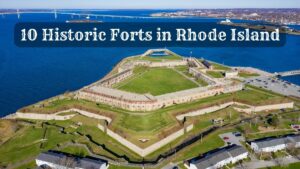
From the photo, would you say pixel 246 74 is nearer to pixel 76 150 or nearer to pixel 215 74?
pixel 215 74

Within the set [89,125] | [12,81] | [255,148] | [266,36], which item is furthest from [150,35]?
[255,148]

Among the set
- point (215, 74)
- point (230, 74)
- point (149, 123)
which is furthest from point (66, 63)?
point (149, 123)

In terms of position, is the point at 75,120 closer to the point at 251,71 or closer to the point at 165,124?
the point at 165,124

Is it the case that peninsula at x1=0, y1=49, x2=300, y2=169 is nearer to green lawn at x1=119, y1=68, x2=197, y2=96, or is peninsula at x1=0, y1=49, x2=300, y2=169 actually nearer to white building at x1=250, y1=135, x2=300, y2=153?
green lawn at x1=119, y1=68, x2=197, y2=96

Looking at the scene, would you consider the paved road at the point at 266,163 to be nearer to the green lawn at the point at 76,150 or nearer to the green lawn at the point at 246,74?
the green lawn at the point at 76,150

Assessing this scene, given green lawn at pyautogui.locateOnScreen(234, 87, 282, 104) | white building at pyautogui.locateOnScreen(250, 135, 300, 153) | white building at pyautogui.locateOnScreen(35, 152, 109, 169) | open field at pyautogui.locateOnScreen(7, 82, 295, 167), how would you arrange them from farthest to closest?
green lawn at pyautogui.locateOnScreen(234, 87, 282, 104), open field at pyautogui.locateOnScreen(7, 82, 295, 167), white building at pyautogui.locateOnScreen(250, 135, 300, 153), white building at pyautogui.locateOnScreen(35, 152, 109, 169)

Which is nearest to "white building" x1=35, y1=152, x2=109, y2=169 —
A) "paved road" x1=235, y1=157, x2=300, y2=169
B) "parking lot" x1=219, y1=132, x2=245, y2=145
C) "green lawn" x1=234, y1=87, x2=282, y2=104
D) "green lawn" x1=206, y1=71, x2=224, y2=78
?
"paved road" x1=235, y1=157, x2=300, y2=169
